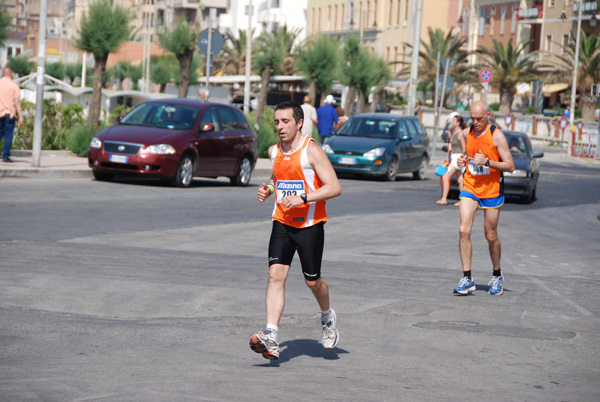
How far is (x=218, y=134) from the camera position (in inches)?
898

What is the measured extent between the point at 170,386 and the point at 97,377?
0.46 meters

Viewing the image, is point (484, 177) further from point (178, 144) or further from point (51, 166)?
point (51, 166)

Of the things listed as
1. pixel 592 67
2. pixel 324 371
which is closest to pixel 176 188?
pixel 324 371

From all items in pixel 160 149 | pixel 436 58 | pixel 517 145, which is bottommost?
pixel 160 149

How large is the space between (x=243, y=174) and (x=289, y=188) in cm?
1658

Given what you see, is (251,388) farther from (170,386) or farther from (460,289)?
(460,289)

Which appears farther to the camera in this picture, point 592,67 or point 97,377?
point 592,67

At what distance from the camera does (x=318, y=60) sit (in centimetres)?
4616

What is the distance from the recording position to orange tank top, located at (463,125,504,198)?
10812 millimetres

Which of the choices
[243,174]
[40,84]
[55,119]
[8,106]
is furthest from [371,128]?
[8,106]

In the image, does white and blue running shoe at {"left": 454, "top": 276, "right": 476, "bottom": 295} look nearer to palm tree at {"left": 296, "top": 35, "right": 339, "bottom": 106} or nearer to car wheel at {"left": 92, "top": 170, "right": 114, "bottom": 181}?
car wheel at {"left": 92, "top": 170, "right": 114, "bottom": 181}

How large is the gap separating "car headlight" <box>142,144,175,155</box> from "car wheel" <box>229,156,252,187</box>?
8.35 ft

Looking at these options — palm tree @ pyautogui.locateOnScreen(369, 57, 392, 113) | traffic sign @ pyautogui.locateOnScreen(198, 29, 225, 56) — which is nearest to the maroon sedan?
traffic sign @ pyautogui.locateOnScreen(198, 29, 225, 56)

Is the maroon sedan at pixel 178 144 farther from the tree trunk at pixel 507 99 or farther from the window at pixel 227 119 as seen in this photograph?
the tree trunk at pixel 507 99
